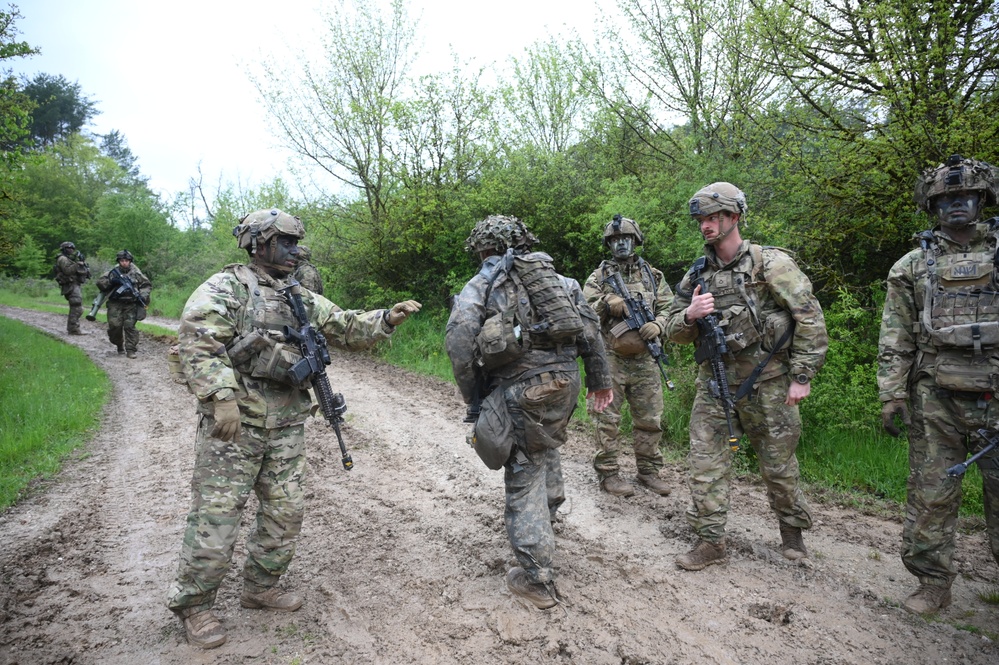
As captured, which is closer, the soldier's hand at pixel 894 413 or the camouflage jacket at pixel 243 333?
the camouflage jacket at pixel 243 333

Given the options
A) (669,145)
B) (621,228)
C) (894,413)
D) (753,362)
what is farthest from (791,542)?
(669,145)

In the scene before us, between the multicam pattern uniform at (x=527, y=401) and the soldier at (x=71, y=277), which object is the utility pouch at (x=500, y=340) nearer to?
the multicam pattern uniform at (x=527, y=401)

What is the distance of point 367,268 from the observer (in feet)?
45.1

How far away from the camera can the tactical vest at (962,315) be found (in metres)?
3.04

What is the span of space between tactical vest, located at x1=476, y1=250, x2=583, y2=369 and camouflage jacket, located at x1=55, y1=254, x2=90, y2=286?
15071 mm

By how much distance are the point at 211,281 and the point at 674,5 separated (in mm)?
9258

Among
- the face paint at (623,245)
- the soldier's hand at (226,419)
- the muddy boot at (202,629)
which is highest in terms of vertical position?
the face paint at (623,245)

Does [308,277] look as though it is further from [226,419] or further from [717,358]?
[717,358]

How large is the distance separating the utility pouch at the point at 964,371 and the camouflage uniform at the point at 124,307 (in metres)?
13.0

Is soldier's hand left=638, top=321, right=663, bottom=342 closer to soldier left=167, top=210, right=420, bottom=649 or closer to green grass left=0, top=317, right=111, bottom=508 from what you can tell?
soldier left=167, top=210, right=420, bottom=649

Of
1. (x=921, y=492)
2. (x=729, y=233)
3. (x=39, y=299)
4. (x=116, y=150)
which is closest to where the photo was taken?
(x=921, y=492)

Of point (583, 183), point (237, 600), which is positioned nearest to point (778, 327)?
point (237, 600)

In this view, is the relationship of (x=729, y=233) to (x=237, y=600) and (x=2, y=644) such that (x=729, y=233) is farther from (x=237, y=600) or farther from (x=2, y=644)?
(x=2, y=644)

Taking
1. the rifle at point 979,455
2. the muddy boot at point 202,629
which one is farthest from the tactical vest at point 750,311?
the muddy boot at point 202,629
